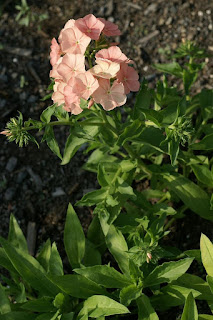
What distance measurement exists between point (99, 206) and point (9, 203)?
1399 millimetres

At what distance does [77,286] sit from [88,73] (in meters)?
1.44

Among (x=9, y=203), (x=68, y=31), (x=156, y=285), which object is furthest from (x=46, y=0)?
(x=156, y=285)

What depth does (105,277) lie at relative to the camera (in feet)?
10.2

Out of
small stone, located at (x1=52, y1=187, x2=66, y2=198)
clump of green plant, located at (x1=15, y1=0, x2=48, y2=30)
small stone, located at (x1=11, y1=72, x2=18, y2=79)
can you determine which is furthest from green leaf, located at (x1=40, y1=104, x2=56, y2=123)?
clump of green plant, located at (x1=15, y1=0, x2=48, y2=30)

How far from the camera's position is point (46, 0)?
200 inches

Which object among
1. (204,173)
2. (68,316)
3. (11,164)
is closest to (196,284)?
(204,173)

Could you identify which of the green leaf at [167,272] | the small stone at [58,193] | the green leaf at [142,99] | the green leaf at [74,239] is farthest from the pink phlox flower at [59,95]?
the small stone at [58,193]

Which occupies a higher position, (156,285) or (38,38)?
(38,38)

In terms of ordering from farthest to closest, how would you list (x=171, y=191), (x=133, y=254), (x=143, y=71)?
(x=143, y=71) < (x=171, y=191) < (x=133, y=254)

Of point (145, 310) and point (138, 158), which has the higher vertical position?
point (138, 158)

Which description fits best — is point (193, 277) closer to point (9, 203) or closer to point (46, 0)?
point (9, 203)

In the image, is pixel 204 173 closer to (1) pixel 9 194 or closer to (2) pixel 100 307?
(2) pixel 100 307

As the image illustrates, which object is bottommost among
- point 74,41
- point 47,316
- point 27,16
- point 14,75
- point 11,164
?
point 47,316

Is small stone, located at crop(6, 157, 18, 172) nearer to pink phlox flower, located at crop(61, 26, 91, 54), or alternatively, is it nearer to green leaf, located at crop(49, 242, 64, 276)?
green leaf, located at crop(49, 242, 64, 276)
